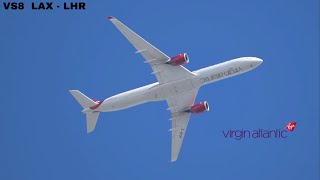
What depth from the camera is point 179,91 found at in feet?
310

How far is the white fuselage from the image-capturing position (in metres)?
91.5

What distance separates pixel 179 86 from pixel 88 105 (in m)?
13.6

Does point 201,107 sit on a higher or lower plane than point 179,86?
lower

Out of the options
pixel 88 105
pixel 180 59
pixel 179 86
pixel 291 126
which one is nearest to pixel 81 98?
pixel 88 105

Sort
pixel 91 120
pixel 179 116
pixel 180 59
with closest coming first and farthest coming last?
1. pixel 180 59
2. pixel 91 120
3. pixel 179 116

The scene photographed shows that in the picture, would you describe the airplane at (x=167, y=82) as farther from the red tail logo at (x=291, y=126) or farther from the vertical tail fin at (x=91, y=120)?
the red tail logo at (x=291, y=126)

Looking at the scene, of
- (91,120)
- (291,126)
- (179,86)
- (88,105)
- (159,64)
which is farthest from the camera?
(291,126)

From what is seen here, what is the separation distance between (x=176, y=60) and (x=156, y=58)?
2.74 m

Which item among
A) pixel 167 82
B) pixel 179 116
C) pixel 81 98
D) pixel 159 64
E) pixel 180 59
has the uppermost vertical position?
pixel 180 59

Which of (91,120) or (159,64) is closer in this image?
(159,64)

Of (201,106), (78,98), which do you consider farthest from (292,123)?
(78,98)

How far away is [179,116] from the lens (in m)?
99.6

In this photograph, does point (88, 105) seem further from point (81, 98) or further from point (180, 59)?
point (180, 59)

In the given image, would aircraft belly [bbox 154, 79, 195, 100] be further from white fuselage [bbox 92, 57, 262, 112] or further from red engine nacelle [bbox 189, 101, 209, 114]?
red engine nacelle [bbox 189, 101, 209, 114]
